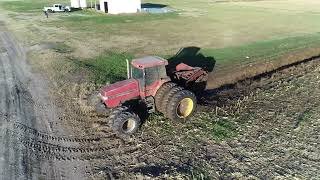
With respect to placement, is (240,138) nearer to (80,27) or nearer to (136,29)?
(136,29)

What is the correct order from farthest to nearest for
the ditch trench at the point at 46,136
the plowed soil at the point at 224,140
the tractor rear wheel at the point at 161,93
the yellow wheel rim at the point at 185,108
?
the yellow wheel rim at the point at 185,108
the tractor rear wheel at the point at 161,93
the ditch trench at the point at 46,136
the plowed soil at the point at 224,140

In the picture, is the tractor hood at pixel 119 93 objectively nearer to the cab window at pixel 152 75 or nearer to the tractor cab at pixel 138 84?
the tractor cab at pixel 138 84

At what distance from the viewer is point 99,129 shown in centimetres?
1462

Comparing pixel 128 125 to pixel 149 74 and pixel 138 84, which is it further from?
pixel 149 74

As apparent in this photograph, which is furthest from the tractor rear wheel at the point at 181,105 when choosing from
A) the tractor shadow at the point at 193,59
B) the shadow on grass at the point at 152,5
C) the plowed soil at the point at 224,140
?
the shadow on grass at the point at 152,5

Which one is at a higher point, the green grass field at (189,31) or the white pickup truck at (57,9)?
the white pickup truck at (57,9)

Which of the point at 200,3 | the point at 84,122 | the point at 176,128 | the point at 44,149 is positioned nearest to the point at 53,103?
the point at 84,122

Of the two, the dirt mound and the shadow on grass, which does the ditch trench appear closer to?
the dirt mound

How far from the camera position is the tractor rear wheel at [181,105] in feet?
46.8

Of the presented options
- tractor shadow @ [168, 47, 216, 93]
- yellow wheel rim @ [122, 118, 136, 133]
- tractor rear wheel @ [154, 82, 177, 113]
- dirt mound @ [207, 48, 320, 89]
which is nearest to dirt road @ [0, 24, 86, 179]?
yellow wheel rim @ [122, 118, 136, 133]

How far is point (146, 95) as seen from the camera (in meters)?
14.7

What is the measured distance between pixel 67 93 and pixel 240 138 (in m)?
9.18

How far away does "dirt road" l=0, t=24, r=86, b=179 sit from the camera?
12.0 m

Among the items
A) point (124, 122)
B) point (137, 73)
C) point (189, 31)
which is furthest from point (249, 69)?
point (189, 31)
